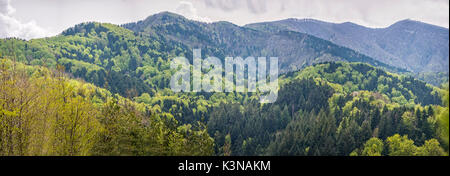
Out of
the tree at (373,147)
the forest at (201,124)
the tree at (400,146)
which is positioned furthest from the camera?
the tree at (373,147)

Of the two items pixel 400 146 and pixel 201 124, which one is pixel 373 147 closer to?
pixel 400 146

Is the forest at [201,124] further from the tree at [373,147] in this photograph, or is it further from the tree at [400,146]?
the tree at [400,146]

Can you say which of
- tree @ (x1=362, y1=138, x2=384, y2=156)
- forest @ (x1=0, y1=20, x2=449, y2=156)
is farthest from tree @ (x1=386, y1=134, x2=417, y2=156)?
tree @ (x1=362, y1=138, x2=384, y2=156)

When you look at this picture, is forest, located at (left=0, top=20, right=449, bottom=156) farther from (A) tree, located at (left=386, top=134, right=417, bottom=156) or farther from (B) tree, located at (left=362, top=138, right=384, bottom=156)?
(A) tree, located at (left=386, top=134, right=417, bottom=156)

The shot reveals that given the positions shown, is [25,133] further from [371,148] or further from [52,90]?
[371,148]

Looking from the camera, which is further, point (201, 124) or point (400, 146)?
point (201, 124)

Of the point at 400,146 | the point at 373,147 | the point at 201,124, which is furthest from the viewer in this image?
the point at 201,124

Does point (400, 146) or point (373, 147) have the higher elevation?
point (400, 146)

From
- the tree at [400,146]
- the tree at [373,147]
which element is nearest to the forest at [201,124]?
the tree at [373,147]

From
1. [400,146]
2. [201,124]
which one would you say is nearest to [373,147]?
[400,146]
